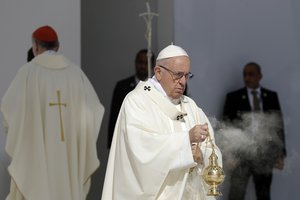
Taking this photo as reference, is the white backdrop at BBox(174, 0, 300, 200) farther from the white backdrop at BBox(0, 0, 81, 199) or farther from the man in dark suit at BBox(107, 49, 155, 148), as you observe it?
the white backdrop at BBox(0, 0, 81, 199)

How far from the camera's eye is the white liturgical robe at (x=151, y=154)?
643 cm

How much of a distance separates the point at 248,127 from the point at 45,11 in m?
2.43

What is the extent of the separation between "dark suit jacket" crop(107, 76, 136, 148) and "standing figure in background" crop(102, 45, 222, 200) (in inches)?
175

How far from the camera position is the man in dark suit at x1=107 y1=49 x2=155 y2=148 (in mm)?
11047

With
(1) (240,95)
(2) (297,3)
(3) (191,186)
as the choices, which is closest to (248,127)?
(1) (240,95)

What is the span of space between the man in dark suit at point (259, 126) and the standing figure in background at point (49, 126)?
1946mm

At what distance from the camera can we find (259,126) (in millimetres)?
10414

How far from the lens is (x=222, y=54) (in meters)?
11.1

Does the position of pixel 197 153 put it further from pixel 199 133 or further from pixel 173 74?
pixel 173 74

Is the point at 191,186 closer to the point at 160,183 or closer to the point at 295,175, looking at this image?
the point at 160,183

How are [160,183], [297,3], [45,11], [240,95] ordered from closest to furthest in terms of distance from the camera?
[160,183]
[45,11]
[240,95]
[297,3]

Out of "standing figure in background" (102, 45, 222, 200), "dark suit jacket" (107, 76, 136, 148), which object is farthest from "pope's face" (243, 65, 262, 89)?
"standing figure in background" (102, 45, 222, 200)

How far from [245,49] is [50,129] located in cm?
323

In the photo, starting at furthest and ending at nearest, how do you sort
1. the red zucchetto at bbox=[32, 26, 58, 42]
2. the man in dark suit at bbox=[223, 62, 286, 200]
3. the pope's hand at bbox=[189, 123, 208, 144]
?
the man in dark suit at bbox=[223, 62, 286, 200], the red zucchetto at bbox=[32, 26, 58, 42], the pope's hand at bbox=[189, 123, 208, 144]
